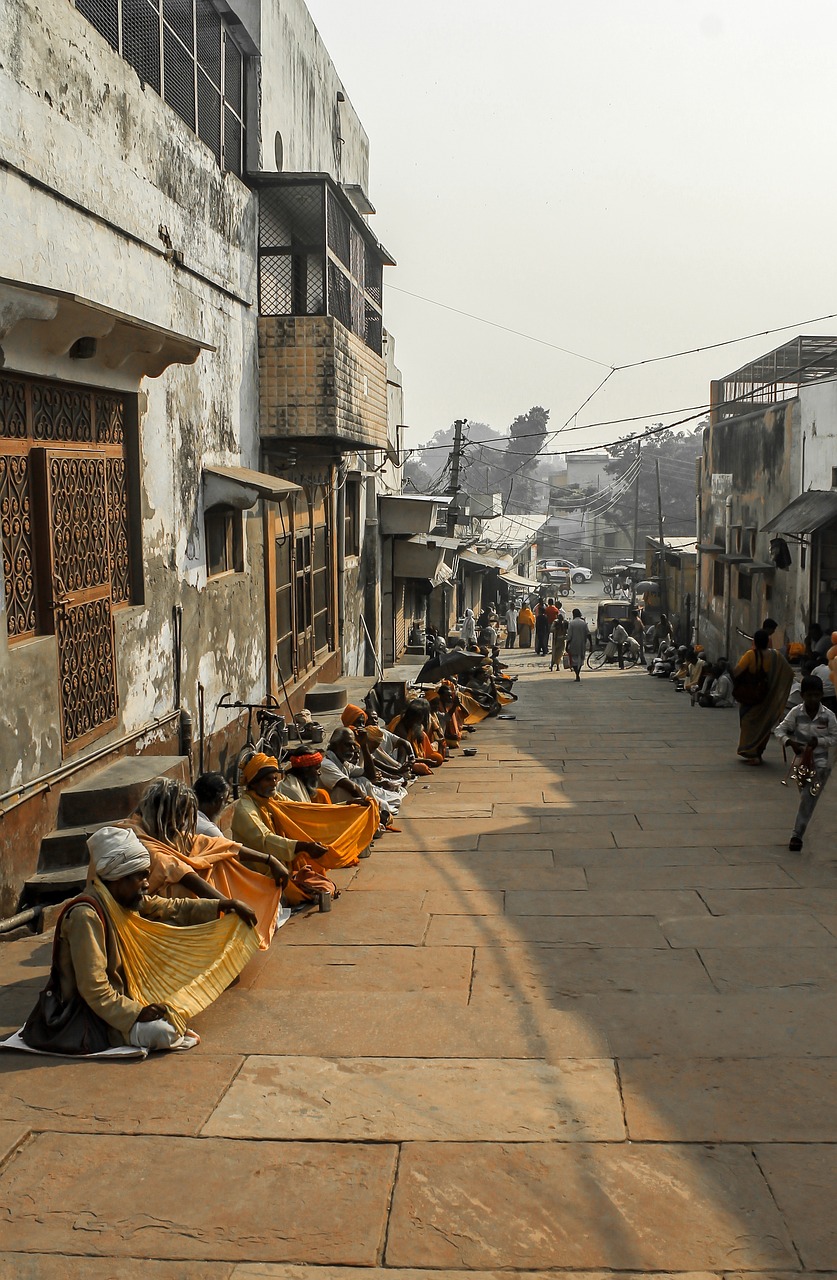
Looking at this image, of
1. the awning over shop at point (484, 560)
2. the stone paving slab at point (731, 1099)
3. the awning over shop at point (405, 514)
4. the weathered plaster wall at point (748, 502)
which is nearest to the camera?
the stone paving slab at point (731, 1099)

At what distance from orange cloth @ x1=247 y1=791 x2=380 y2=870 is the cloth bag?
2.67 meters

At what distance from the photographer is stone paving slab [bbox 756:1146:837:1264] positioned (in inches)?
139

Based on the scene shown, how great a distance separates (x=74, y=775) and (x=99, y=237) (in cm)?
380

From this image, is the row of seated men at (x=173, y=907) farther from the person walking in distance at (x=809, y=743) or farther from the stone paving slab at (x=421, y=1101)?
the person walking in distance at (x=809, y=743)

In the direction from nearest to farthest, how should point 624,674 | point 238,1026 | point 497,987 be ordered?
point 238,1026, point 497,987, point 624,674

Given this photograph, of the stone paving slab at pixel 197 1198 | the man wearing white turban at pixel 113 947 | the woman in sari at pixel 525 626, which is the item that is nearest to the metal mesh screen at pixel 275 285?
the man wearing white turban at pixel 113 947

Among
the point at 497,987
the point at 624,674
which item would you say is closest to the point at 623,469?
the point at 624,674

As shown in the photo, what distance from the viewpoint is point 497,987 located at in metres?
5.88

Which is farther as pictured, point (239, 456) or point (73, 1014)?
point (239, 456)

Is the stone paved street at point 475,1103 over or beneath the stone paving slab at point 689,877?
over

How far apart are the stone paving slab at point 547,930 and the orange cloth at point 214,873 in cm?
96

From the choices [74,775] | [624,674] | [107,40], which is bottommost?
[624,674]

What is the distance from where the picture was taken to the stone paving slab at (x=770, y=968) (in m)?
5.89

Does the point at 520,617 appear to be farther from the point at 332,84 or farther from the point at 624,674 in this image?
the point at 332,84
